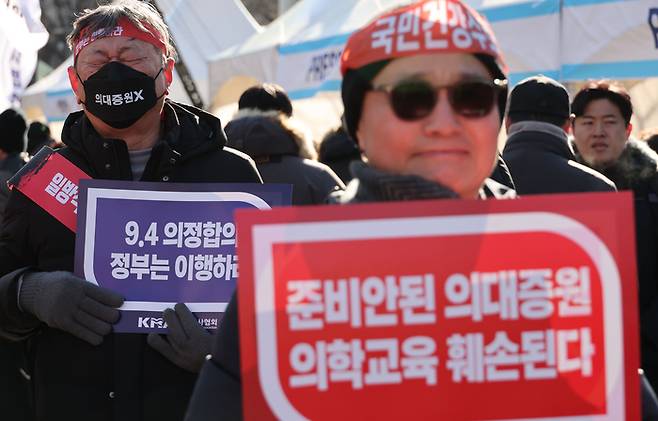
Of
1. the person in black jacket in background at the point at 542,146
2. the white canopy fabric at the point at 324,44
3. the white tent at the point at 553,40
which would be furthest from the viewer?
the white canopy fabric at the point at 324,44

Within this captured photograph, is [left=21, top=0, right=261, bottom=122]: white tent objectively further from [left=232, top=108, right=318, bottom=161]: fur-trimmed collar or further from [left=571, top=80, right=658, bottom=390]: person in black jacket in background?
[left=571, top=80, right=658, bottom=390]: person in black jacket in background

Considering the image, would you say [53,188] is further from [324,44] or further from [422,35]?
[324,44]

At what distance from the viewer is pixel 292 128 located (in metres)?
5.10

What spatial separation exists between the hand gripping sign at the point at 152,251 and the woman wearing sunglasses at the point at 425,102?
1205 mm

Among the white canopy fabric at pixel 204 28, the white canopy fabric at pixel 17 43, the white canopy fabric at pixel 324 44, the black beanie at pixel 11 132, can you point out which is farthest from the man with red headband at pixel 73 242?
the white canopy fabric at pixel 204 28

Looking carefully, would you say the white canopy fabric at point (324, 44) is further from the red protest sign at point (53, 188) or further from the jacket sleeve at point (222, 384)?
the jacket sleeve at point (222, 384)

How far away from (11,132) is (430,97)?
17.8 ft

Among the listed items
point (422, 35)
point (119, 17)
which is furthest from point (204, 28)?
point (422, 35)

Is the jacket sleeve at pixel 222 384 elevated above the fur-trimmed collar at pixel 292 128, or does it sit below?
below

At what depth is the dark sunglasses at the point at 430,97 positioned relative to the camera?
6.12ft

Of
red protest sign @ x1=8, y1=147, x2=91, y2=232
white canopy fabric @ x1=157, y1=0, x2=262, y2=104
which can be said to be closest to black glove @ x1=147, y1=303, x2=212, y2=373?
red protest sign @ x1=8, y1=147, x2=91, y2=232

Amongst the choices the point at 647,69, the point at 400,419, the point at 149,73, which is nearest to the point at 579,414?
the point at 400,419

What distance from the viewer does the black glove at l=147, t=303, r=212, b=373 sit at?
2.98m

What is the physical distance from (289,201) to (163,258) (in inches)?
14.6
